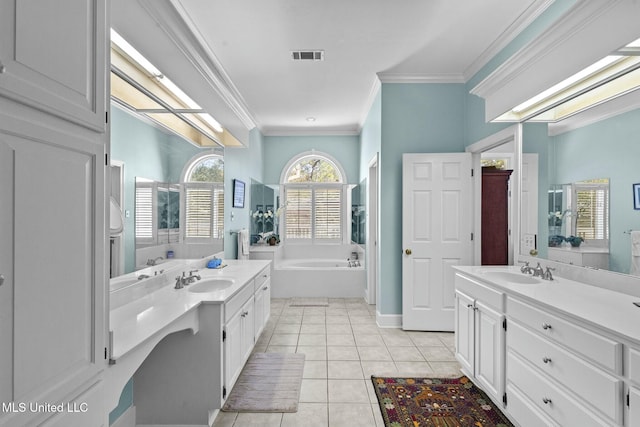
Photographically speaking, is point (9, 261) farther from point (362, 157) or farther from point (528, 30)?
point (362, 157)

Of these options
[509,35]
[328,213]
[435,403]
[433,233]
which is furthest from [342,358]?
[328,213]

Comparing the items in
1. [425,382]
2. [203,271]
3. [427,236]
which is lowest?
[425,382]

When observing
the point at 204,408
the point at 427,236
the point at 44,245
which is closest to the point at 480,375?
the point at 427,236

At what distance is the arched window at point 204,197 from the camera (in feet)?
8.99

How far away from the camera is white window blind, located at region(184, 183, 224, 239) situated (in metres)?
2.75

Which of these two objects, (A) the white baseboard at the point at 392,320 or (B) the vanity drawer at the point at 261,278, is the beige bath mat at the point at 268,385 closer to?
(B) the vanity drawer at the point at 261,278

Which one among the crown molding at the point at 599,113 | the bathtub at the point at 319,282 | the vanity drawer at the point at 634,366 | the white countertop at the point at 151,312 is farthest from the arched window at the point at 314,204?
the vanity drawer at the point at 634,366

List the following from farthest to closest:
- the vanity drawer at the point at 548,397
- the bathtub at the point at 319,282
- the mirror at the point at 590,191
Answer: the bathtub at the point at 319,282 → the mirror at the point at 590,191 → the vanity drawer at the point at 548,397

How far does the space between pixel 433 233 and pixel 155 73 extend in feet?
→ 9.76

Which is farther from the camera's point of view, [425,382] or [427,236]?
[427,236]

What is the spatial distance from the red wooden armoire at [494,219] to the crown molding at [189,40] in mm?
2823

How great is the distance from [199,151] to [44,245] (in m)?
2.23

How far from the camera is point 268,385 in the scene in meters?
2.48

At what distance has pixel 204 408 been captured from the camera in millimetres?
1963
